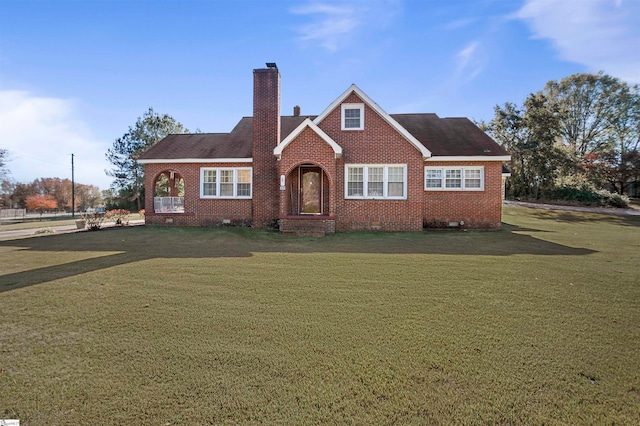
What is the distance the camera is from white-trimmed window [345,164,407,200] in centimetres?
1340

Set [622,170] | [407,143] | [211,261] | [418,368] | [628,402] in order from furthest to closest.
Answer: [622,170] < [407,143] < [211,261] < [418,368] < [628,402]

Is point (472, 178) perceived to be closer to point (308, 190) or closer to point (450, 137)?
point (450, 137)

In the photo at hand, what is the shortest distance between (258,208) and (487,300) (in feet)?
37.5

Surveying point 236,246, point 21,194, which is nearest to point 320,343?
point 236,246

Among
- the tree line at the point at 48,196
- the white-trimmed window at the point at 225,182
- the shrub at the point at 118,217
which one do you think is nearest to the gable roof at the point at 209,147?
the white-trimmed window at the point at 225,182

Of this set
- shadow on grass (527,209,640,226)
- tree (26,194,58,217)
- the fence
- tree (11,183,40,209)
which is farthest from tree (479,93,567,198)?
tree (11,183,40,209)

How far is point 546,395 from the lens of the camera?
8.48 feet

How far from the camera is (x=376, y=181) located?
1355 cm

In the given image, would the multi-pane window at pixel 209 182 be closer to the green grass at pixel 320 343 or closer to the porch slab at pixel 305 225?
the porch slab at pixel 305 225

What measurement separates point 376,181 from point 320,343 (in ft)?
35.7

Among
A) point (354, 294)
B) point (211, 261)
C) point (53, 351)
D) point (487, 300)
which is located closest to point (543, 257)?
point (487, 300)

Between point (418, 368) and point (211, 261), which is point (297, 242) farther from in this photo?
point (418, 368)

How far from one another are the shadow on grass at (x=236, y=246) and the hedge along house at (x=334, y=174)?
1678 mm

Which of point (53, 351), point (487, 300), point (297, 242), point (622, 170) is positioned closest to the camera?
point (53, 351)
